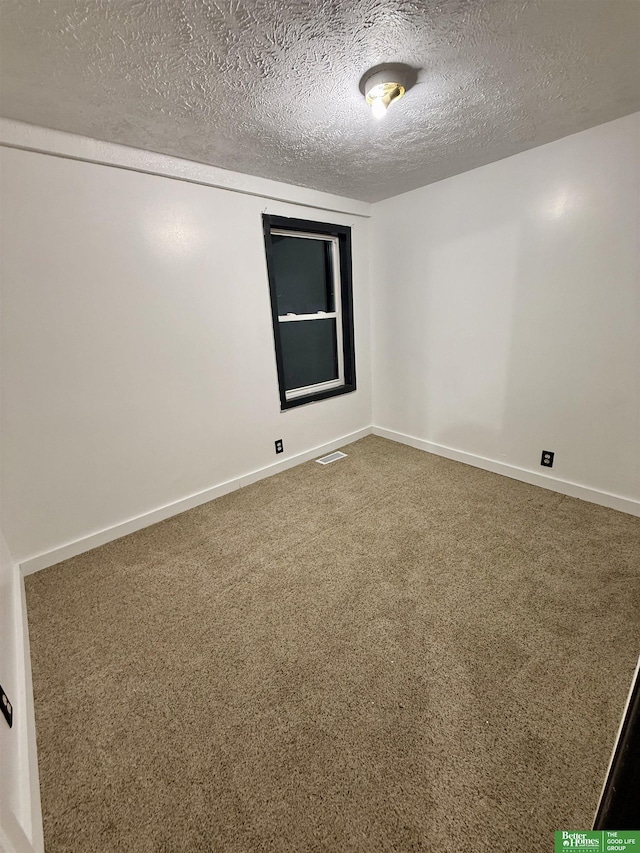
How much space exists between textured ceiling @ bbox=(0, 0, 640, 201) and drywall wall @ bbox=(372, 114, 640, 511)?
281 mm

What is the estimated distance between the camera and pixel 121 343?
2.12 m

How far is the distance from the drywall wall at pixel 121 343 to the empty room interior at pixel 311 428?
0.02 metres

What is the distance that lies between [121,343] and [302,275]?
5.61 ft

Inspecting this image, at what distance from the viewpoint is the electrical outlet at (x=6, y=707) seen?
1.01 metres

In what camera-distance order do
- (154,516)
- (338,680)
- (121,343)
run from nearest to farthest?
1. (338,680)
2. (121,343)
3. (154,516)

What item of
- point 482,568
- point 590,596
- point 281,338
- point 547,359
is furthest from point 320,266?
point 590,596

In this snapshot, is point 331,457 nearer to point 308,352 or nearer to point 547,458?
point 308,352

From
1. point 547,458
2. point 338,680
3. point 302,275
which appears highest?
point 302,275

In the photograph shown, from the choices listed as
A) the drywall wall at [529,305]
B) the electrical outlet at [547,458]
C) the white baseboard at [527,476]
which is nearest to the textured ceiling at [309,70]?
the drywall wall at [529,305]

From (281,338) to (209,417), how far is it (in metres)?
0.91

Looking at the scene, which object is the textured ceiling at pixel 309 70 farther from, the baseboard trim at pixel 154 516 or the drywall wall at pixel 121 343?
the baseboard trim at pixel 154 516

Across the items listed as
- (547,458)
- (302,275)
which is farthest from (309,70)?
(547,458)

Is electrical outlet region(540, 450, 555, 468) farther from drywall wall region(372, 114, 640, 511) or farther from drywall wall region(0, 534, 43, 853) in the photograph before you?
drywall wall region(0, 534, 43, 853)

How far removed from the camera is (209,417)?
260 cm
